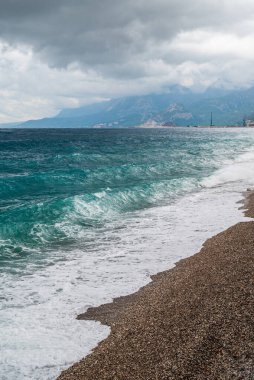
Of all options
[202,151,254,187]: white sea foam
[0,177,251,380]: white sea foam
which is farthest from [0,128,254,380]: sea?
[202,151,254,187]: white sea foam

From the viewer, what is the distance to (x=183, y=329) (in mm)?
8617

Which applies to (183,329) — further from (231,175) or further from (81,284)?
(231,175)

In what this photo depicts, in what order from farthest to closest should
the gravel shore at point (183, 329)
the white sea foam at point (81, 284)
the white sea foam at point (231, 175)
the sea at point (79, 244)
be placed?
the white sea foam at point (231, 175)
the sea at point (79, 244)
the white sea foam at point (81, 284)
the gravel shore at point (183, 329)

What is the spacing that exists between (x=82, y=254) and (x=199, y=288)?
7.14 metres

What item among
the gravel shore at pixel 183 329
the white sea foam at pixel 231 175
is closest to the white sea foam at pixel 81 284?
the gravel shore at pixel 183 329

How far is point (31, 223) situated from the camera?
21.7 meters

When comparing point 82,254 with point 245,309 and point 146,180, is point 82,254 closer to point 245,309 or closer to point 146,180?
point 245,309

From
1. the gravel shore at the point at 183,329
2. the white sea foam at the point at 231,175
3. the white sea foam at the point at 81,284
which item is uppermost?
the white sea foam at the point at 231,175

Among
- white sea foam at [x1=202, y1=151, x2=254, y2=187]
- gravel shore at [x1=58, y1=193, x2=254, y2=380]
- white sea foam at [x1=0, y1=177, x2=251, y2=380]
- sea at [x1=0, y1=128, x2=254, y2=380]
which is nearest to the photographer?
gravel shore at [x1=58, y1=193, x2=254, y2=380]

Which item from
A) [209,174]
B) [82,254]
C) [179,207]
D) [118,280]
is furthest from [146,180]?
[118,280]

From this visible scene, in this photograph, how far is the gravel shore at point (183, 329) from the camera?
719 cm

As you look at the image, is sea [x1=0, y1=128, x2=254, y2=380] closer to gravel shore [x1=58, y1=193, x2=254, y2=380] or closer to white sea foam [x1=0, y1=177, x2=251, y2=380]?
white sea foam [x1=0, y1=177, x2=251, y2=380]

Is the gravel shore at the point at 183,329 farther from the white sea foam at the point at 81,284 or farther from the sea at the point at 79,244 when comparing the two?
the sea at the point at 79,244

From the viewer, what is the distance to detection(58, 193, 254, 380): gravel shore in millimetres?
7188
